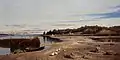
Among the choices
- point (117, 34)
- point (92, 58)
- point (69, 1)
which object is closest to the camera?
point (92, 58)

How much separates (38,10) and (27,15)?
453mm

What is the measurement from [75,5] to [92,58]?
89.4 inches

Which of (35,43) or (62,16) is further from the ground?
(62,16)

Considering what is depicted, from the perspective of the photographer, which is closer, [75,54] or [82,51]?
[75,54]

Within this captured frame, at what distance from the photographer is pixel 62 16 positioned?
657 cm

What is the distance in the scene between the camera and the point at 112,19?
20.5 ft

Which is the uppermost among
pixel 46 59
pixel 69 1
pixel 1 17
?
pixel 69 1

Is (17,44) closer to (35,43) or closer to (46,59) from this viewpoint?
(35,43)

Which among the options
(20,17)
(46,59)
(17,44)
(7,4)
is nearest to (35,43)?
(17,44)

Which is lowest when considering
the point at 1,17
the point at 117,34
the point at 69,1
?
the point at 117,34

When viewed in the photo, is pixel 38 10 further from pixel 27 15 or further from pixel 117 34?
pixel 117 34

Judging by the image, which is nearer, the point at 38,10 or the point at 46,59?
the point at 46,59

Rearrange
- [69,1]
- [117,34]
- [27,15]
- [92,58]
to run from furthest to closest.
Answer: [117,34] < [27,15] < [69,1] < [92,58]

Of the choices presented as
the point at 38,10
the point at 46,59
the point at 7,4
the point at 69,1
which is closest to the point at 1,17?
the point at 7,4
